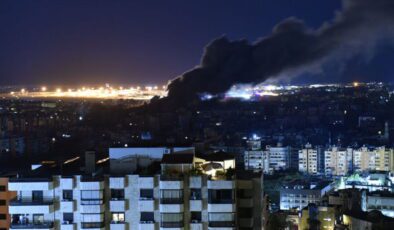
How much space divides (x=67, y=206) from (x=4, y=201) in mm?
1891

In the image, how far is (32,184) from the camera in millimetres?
4965

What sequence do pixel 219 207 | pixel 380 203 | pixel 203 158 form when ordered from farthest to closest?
pixel 380 203, pixel 203 158, pixel 219 207

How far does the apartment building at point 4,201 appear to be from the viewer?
253 inches

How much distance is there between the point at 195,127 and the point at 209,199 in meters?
20.5

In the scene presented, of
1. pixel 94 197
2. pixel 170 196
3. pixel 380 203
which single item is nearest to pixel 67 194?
pixel 94 197

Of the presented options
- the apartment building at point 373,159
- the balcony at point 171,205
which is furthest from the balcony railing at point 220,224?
the apartment building at point 373,159

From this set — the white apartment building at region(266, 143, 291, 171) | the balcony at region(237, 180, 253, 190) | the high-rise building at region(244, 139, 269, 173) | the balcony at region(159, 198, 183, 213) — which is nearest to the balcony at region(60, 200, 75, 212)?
the balcony at region(159, 198, 183, 213)

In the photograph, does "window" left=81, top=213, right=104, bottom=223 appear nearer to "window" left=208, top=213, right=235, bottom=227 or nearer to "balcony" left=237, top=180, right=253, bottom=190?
"window" left=208, top=213, right=235, bottom=227

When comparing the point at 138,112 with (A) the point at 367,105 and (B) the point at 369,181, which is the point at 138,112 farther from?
(A) the point at 367,105

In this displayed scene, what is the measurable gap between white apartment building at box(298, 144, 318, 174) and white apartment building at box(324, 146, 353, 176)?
55 cm

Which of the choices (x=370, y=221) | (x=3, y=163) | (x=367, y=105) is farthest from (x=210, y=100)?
(x=367, y=105)

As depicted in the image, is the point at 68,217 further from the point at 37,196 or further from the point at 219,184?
the point at 219,184

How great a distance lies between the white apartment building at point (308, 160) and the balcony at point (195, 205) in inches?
782

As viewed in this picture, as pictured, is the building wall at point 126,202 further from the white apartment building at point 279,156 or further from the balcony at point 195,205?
the white apartment building at point 279,156
